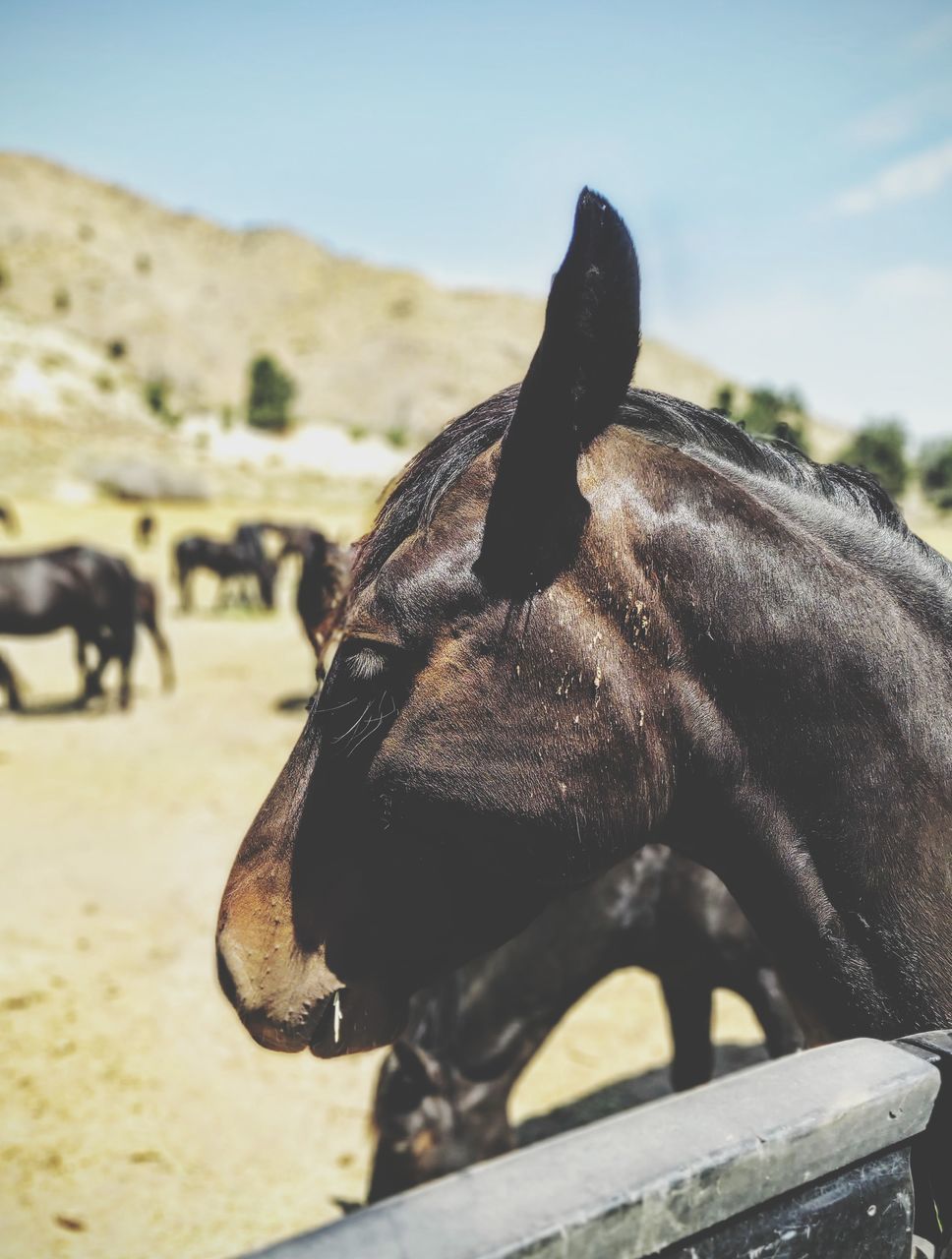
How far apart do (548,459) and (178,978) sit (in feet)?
17.2

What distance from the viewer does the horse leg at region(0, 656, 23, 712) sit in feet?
36.9

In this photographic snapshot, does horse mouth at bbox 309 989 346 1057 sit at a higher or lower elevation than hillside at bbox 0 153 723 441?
lower

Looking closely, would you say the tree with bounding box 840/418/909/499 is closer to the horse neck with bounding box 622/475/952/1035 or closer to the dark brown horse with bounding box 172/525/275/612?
the dark brown horse with bounding box 172/525/275/612

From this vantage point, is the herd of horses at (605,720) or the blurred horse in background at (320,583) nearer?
the herd of horses at (605,720)

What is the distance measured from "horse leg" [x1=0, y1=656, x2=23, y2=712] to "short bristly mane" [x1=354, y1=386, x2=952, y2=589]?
11057 mm

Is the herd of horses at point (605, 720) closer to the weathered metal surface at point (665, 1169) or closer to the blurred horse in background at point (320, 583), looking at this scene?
the weathered metal surface at point (665, 1169)

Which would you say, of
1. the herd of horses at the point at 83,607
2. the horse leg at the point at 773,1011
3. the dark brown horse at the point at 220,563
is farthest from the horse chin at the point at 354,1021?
the dark brown horse at the point at 220,563

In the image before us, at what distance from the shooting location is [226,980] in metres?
1.54

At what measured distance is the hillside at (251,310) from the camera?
244 ft

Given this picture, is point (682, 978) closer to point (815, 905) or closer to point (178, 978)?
point (815, 905)

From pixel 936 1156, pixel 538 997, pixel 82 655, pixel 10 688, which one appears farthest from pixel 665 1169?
pixel 82 655

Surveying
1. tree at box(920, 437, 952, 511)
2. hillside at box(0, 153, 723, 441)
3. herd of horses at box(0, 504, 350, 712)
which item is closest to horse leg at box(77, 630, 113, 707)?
herd of horses at box(0, 504, 350, 712)

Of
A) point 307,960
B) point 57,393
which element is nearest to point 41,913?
point 307,960

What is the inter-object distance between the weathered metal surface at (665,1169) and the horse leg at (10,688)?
1171 centimetres
